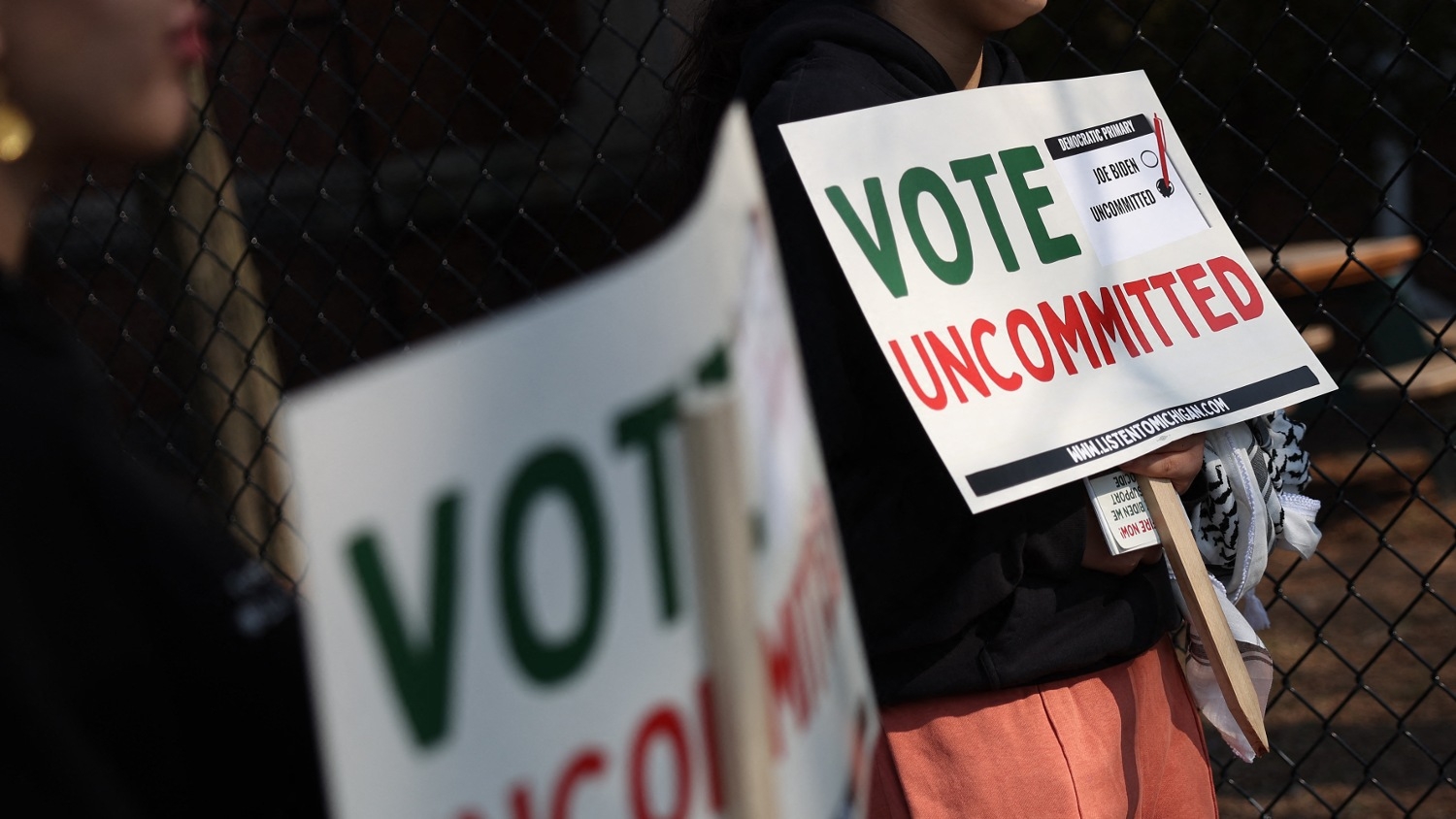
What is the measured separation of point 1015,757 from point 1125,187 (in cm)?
73

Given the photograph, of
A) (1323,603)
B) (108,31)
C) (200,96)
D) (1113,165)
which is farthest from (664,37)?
(108,31)

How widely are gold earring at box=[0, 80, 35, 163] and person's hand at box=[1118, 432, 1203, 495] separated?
117 centimetres

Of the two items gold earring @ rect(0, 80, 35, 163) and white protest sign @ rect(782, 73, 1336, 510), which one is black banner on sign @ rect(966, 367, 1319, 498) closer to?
white protest sign @ rect(782, 73, 1336, 510)

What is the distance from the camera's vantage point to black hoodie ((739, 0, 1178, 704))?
1.51m

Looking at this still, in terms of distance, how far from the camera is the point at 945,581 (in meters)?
1.54

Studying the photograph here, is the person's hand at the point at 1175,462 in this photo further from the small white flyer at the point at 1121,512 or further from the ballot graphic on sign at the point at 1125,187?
the ballot graphic on sign at the point at 1125,187

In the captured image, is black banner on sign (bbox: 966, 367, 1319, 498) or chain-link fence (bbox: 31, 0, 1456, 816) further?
chain-link fence (bbox: 31, 0, 1456, 816)

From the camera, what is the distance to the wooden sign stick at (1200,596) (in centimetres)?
157

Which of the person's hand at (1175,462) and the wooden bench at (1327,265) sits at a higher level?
the person's hand at (1175,462)

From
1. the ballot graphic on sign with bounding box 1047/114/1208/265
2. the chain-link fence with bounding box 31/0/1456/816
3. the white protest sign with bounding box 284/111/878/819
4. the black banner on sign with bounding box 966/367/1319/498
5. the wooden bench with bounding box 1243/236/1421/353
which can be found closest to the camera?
the white protest sign with bounding box 284/111/878/819

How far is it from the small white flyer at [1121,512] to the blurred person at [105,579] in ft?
3.16

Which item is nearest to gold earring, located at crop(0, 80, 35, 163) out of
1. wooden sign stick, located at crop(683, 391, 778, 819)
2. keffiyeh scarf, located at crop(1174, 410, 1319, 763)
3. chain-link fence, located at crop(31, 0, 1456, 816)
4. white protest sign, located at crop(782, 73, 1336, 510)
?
wooden sign stick, located at crop(683, 391, 778, 819)

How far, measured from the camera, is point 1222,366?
168 cm

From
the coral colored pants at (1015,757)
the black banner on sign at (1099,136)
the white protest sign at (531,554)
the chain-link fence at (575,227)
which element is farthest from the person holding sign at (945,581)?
the chain-link fence at (575,227)
